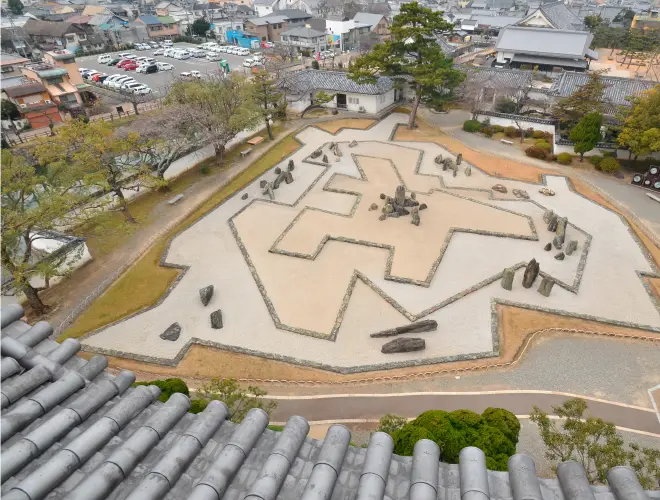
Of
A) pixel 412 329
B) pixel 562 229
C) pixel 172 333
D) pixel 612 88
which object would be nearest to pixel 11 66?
pixel 172 333

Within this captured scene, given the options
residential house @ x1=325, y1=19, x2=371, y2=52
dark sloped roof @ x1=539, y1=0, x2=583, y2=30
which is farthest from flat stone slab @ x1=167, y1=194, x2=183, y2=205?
dark sloped roof @ x1=539, y1=0, x2=583, y2=30

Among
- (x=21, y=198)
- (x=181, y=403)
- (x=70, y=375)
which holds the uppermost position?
(x=70, y=375)

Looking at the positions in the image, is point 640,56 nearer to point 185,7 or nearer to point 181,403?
point 181,403

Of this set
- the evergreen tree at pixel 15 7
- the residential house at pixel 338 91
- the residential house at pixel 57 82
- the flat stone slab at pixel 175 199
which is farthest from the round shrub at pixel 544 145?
the evergreen tree at pixel 15 7

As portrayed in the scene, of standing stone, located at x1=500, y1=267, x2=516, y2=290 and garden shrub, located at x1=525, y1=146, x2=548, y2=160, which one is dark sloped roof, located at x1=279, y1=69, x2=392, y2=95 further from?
standing stone, located at x1=500, y1=267, x2=516, y2=290

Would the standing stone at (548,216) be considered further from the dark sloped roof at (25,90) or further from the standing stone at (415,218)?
the dark sloped roof at (25,90)

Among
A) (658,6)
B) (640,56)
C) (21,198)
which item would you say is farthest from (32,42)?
(658,6)
